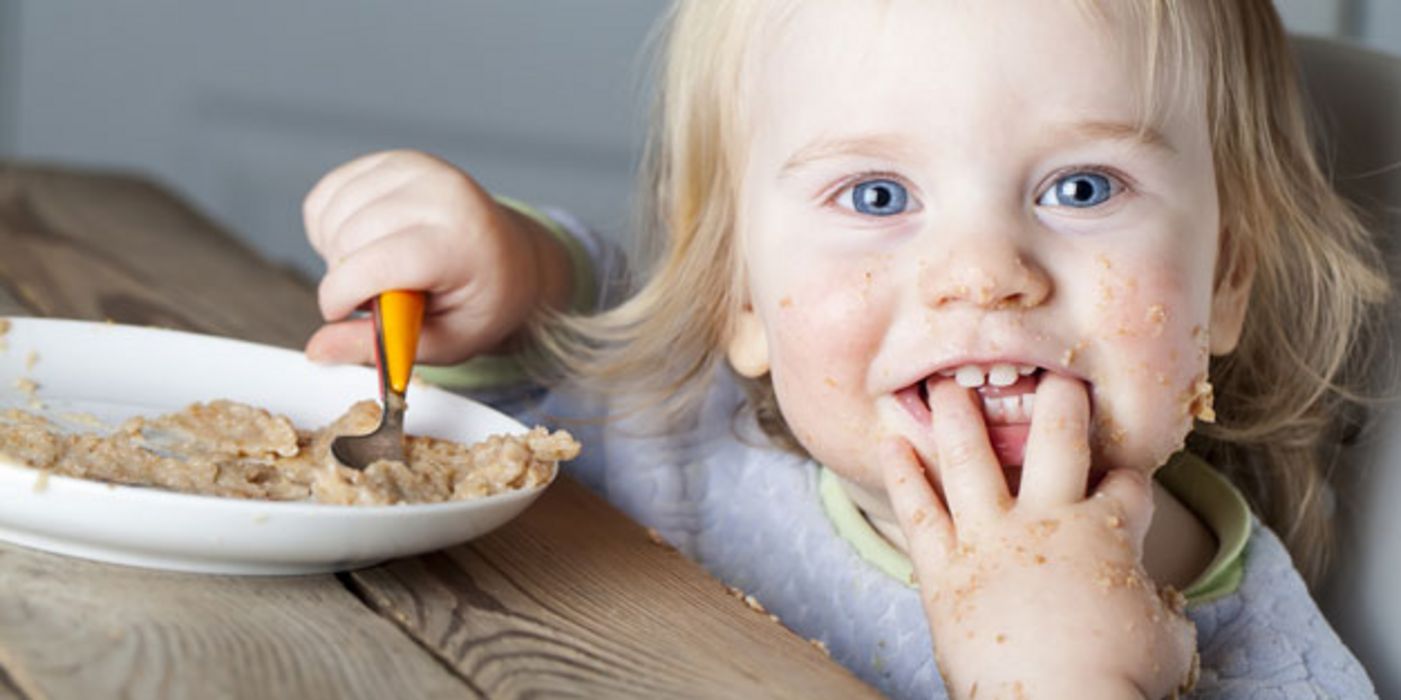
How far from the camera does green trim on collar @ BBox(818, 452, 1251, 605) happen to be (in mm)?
1236

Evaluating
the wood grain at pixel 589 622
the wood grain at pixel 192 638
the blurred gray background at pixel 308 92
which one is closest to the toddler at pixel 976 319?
the wood grain at pixel 589 622

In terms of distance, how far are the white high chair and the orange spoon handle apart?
0.68 metres

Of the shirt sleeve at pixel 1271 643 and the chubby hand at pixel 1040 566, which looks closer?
the chubby hand at pixel 1040 566

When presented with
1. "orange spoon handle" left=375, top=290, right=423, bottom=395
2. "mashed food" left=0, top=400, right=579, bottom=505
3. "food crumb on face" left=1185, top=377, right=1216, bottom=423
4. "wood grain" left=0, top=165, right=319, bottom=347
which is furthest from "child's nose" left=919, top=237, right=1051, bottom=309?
"wood grain" left=0, top=165, right=319, bottom=347

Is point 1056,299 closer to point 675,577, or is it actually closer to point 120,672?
point 675,577

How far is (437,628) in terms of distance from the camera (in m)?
0.85

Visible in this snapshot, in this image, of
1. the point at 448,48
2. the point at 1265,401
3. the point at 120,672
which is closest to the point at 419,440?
the point at 120,672

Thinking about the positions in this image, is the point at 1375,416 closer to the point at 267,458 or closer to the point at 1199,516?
the point at 1199,516

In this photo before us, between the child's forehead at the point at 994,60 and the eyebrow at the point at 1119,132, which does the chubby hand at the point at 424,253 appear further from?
the eyebrow at the point at 1119,132

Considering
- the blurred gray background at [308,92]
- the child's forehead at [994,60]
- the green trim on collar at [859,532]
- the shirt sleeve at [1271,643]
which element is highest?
the child's forehead at [994,60]

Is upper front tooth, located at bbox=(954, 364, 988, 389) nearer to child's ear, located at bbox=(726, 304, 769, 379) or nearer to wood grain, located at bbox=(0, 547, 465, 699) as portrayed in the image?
child's ear, located at bbox=(726, 304, 769, 379)

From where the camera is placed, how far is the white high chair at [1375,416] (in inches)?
48.8

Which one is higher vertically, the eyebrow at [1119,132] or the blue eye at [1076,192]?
the eyebrow at [1119,132]

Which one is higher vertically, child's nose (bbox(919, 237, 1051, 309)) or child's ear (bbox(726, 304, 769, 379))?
child's nose (bbox(919, 237, 1051, 309))
